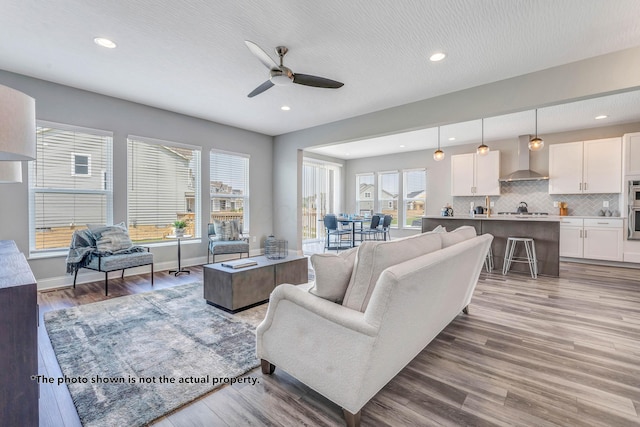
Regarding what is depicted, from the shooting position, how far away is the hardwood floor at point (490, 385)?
5.11 feet

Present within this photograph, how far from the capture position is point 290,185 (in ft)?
20.7

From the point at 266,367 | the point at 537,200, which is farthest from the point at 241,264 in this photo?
the point at 537,200

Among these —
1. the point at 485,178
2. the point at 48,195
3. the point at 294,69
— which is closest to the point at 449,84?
the point at 294,69

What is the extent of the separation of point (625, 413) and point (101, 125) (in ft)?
20.0

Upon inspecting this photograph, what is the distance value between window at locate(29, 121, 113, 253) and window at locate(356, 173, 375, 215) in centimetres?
687

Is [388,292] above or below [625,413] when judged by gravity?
above

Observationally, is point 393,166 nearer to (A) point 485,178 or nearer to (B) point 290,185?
(A) point 485,178

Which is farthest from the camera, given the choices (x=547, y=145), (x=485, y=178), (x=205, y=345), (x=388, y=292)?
(x=485, y=178)

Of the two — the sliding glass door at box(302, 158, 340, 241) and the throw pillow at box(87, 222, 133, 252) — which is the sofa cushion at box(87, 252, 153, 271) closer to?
the throw pillow at box(87, 222, 133, 252)

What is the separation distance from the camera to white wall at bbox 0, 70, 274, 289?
3.59 meters

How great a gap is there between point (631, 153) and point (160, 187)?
330 inches

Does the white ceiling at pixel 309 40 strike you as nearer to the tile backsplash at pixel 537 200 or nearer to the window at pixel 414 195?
the tile backsplash at pixel 537 200

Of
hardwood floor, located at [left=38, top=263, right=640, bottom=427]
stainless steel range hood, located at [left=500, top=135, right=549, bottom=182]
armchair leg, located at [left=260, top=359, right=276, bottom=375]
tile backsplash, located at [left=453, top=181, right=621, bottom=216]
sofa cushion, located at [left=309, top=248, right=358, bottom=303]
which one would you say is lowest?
hardwood floor, located at [left=38, top=263, right=640, bottom=427]

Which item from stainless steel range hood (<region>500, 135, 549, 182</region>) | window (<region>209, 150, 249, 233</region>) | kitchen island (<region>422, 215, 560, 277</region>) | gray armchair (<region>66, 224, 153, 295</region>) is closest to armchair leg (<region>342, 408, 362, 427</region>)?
gray armchair (<region>66, 224, 153, 295</region>)
